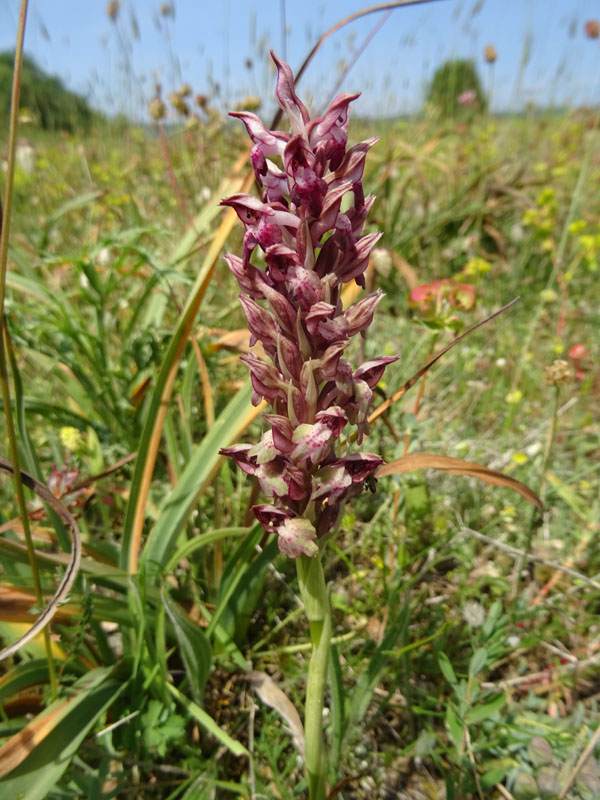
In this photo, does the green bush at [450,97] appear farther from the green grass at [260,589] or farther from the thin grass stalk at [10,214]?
the thin grass stalk at [10,214]

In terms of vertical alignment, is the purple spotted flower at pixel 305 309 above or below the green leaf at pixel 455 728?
above

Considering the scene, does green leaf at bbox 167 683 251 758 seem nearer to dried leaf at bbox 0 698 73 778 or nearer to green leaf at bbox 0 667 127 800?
green leaf at bbox 0 667 127 800

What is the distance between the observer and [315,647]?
99cm

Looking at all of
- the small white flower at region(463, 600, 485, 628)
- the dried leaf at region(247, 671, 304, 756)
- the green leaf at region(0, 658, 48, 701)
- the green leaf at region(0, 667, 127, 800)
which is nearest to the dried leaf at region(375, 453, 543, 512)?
the small white flower at region(463, 600, 485, 628)

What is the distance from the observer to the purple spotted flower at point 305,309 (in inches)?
30.6

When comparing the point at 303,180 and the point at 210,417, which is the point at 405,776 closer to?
the point at 210,417

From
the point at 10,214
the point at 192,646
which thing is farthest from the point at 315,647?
the point at 10,214

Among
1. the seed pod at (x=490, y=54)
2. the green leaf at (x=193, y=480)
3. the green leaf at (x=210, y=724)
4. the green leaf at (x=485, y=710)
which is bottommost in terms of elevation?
the green leaf at (x=210, y=724)

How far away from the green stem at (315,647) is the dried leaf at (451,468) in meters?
0.34

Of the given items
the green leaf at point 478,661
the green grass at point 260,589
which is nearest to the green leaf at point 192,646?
the green grass at point 260,589

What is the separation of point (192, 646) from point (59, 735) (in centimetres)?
34

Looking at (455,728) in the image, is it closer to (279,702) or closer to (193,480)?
(279,702)

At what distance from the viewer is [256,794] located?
1226mm

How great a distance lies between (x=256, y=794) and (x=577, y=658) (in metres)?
1.07
